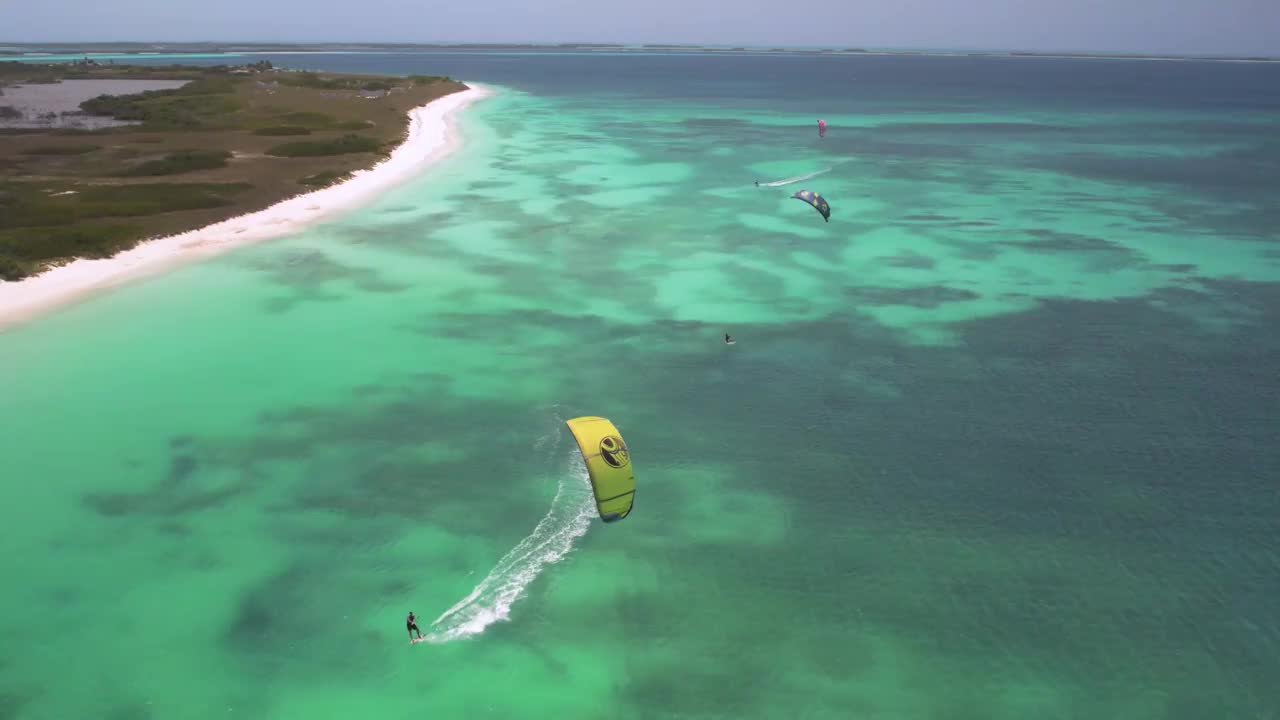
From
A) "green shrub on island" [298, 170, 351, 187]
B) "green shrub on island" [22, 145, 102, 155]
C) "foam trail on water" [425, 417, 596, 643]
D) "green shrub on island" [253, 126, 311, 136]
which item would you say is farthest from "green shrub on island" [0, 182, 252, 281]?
"foam trail on water" [425, 417, 596, 643]

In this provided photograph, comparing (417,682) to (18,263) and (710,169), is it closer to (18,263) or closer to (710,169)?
(18,263)

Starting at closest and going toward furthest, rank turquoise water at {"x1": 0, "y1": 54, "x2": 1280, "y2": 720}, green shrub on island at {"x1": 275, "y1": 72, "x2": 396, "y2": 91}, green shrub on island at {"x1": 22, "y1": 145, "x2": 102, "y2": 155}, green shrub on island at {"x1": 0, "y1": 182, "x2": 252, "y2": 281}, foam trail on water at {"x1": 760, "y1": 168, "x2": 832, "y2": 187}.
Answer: turquoise water at {"x1": 0, "y1": 54, "x2": 1280, "y2": 720} < green shrub on island at {"x1": 0, "y1": 182, "x2": 252, "y2": 281} < foam trail on water at {"x1": 760, "y1": 168, "x2": 832, "y2": 187} < green shrub on island at {"x1": 22, "y1": 145, "x2": 102, "y2": 155} < green shrub on island at {"x1": 275, "y1": 72, "x2": 396, "y2": 91}

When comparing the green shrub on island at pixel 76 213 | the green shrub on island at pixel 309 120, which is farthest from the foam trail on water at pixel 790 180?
the green shrub on island at pixel 309 120

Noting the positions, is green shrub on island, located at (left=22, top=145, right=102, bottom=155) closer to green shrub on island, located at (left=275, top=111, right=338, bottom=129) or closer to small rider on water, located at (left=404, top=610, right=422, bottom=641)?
green shrub on island, located at (left=275, top=111, right=338, bottom=129)

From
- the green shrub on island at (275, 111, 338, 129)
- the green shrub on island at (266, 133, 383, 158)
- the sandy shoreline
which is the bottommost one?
the sandy shoreline

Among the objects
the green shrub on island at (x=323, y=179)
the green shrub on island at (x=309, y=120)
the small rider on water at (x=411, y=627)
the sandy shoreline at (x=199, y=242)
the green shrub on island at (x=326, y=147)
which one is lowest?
the small rider on water at (x=411, y=627)

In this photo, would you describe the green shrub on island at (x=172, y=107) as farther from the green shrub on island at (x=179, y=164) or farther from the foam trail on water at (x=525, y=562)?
the foam trail on water at (x=525, y=562)

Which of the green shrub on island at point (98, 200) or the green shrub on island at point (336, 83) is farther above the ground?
the green shrub on island at point (336, 83)
